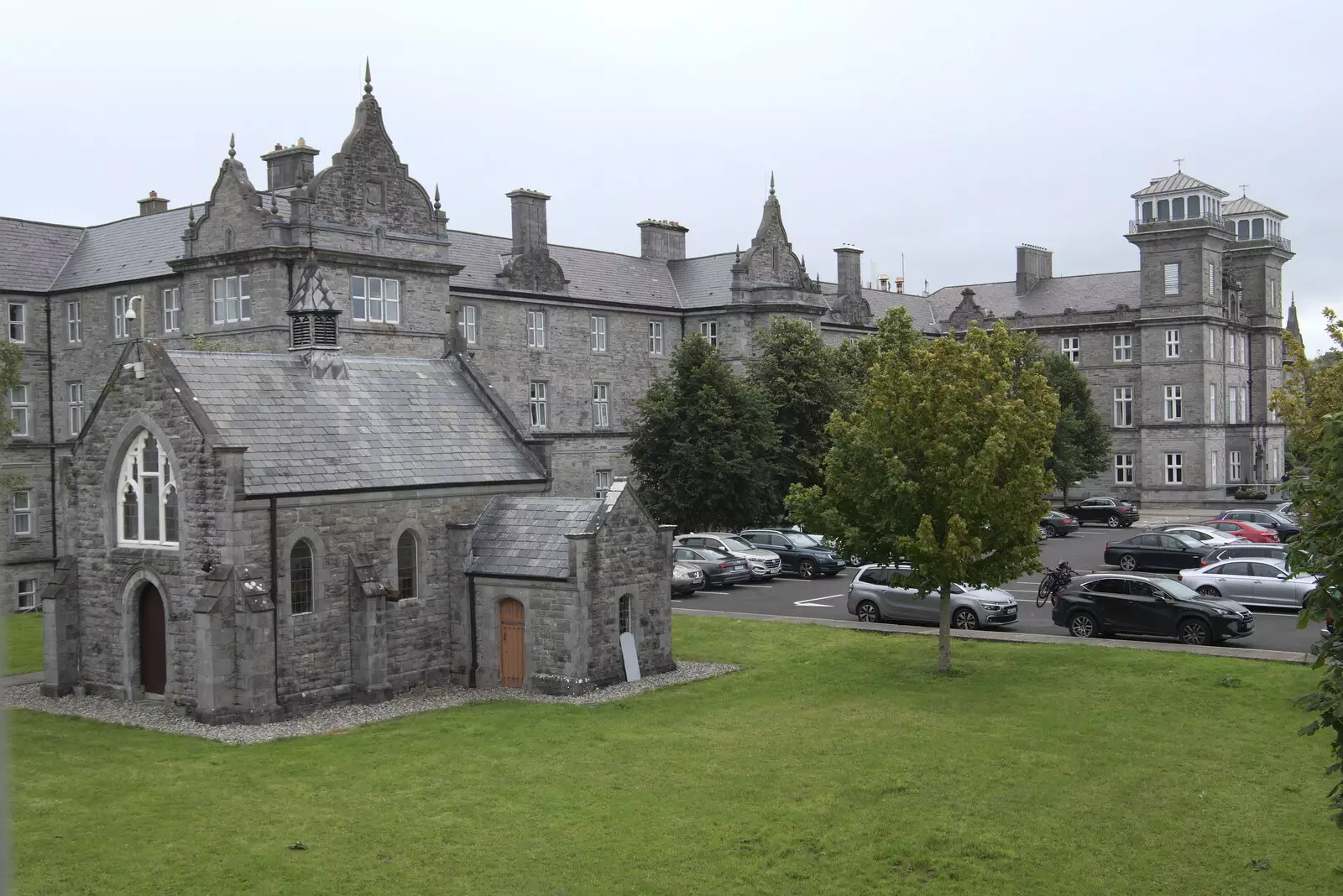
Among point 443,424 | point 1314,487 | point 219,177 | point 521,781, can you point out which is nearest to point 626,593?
point 443,424

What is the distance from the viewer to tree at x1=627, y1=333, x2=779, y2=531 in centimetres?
4822

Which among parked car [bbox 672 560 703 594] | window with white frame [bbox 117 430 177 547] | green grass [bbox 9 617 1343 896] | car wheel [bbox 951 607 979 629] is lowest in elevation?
green grass [bbox 9 617 1343 896]

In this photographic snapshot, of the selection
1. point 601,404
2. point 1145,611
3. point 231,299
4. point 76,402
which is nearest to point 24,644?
point 231,299

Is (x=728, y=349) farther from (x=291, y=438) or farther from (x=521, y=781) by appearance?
(x=521, y=781)

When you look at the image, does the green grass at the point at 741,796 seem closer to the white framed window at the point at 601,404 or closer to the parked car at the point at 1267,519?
the parked car at the point at 1267,519

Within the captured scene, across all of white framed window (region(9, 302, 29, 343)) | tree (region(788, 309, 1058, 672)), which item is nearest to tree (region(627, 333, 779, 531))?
tree (region(788, 309, 1058, 672))

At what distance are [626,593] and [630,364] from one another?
33.8 meters

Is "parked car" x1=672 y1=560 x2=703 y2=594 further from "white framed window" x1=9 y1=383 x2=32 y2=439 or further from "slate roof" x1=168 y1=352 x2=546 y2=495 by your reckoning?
"white framed window" x1=9 y1=383 x2=32 y2=439

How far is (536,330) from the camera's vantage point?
185 ft

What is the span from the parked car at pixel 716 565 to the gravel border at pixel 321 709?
12730 millimetres

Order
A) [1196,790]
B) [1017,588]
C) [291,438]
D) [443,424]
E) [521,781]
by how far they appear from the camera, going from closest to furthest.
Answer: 1. [1196,790]
2. [521,781]
3. [291,438]
4. [443,424]
5. [1017,588]

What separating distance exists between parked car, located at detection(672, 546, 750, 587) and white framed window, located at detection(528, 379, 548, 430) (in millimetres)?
15192

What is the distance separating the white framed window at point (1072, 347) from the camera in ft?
257

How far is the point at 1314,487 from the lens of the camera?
14039 millimetres
